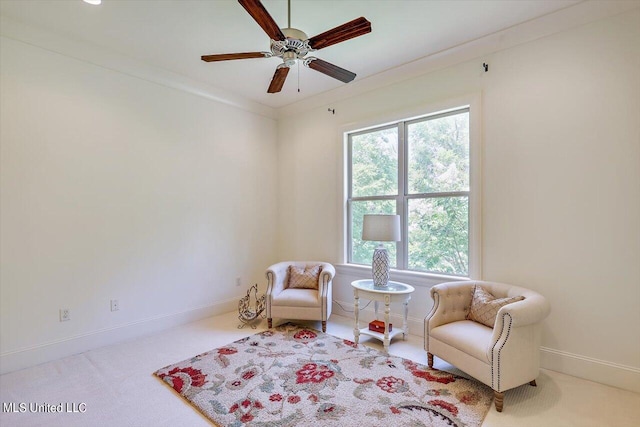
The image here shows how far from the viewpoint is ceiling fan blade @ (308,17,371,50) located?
2.01 m

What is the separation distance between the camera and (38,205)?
2943mm

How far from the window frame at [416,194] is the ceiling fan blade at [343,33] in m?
1.70

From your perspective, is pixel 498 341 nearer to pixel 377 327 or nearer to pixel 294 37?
pixel 377 327

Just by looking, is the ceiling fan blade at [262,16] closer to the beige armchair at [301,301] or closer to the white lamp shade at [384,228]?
the white lamp shade at [384,228]

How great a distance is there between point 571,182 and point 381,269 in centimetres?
185

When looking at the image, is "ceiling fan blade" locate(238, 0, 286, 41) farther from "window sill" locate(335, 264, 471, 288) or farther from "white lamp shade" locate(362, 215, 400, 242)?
"window sill" locate(335, 264, 471, 288)

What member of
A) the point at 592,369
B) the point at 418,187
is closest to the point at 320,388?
the point at 592,369

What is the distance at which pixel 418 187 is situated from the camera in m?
3.73

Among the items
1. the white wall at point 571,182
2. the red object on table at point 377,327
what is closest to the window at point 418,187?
the white wall at point 571,182

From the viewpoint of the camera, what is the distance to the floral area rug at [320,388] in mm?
2111

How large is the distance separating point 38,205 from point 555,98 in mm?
4776

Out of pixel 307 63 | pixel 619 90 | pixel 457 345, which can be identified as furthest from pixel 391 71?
pixel 457 345

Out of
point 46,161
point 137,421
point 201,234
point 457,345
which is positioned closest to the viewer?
point 137,421

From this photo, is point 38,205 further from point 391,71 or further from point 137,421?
point 391,71
